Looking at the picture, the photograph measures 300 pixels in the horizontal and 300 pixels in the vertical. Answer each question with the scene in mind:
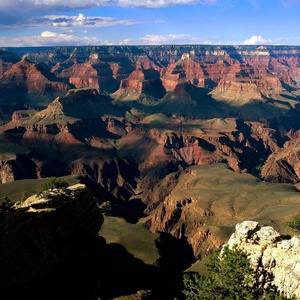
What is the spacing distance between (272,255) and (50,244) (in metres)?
23.0

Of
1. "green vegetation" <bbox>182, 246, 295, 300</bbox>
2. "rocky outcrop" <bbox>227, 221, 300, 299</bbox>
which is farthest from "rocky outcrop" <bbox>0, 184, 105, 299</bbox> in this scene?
"rocky outcrop" <bbox>227, 221, 300, 299</bbox>

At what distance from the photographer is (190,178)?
162625 mm

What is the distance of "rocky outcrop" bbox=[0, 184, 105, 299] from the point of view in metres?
38.8

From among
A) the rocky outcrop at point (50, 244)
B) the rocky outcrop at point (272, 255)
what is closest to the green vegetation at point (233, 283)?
the rocky outcrop at point (272, 255)

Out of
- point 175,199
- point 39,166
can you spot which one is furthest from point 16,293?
point 39,166

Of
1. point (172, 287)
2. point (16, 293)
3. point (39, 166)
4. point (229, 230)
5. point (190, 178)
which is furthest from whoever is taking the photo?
point (39, 166)

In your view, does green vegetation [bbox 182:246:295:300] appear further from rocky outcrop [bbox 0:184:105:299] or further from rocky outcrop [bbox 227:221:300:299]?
rocky outcrop [bbox 0:184:105:299]

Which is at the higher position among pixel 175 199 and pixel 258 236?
pixel 258 236

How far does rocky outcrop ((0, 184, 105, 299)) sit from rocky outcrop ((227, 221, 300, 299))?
57.3 ft

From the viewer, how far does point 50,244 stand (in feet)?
142

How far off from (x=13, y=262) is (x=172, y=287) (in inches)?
1853

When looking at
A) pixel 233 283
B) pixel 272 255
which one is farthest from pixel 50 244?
pixel 272 255

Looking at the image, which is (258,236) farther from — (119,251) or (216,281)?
(119,251)

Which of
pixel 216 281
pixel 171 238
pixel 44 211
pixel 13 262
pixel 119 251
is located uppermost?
pixel 44 211
